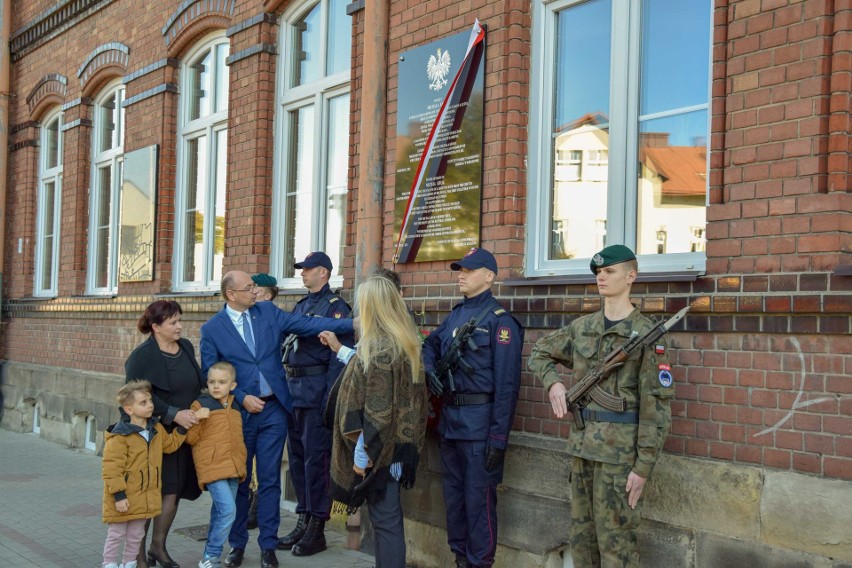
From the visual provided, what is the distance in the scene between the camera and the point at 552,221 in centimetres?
586

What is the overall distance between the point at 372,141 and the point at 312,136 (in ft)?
6.41

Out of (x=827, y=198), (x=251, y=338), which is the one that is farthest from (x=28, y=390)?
(x=827, y=198)

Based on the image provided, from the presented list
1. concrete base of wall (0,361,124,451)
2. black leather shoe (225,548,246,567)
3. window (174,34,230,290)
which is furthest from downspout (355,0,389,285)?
concrete base of wall (0,361,124,451)

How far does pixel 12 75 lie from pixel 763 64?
13137 mm

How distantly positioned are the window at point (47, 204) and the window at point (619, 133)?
992 cm

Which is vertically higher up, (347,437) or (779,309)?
(779,309)

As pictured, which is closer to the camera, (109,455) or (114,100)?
(109,455)

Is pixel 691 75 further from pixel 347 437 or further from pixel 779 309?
pixel 347 437

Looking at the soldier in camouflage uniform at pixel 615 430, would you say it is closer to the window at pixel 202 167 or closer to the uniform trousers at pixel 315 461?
the uniform trousers at pixel 315 461

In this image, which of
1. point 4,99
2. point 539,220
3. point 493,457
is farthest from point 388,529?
point 4,99

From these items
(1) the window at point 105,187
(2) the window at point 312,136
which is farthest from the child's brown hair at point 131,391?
(1) the window at point 105,187

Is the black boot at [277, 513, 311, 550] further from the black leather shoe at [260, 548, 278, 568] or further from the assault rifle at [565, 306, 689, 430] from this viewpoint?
the assault rifle at [565, 306, 689, 430]

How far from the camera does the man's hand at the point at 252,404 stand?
5.88 metres

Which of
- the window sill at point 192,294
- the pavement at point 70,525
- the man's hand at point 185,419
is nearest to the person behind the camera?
the man's hand at point 185,419
